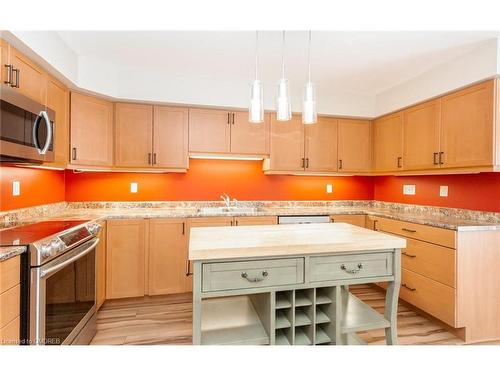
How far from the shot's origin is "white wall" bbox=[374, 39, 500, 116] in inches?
82.6

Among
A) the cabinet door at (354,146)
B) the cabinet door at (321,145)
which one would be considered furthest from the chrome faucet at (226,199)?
the cabinet door at (354,146)

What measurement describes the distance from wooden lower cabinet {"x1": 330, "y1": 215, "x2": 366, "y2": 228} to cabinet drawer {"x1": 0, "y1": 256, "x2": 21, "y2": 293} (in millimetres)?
2859

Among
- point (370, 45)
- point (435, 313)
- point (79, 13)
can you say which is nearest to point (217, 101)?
point (370, 45)

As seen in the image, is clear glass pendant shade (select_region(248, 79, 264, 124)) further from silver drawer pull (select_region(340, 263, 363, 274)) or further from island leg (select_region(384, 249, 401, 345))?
island leg (select_region(384, 249, 401, 345))

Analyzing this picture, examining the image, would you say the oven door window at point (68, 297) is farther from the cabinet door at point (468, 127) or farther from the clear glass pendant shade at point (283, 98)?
the cabinet door at point (468, 127)

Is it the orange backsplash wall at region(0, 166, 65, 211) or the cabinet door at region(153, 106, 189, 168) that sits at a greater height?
the cabinet door at region(153, 106, 189, 168)

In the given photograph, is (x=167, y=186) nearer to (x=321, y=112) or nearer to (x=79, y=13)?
(x=321, y=112)

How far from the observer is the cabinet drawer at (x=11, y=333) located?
3.93ft

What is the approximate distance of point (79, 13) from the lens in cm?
43

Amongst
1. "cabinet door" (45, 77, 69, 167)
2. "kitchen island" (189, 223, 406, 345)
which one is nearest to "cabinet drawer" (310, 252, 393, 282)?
A: "kitchen island" (189, 223, 406, 345)

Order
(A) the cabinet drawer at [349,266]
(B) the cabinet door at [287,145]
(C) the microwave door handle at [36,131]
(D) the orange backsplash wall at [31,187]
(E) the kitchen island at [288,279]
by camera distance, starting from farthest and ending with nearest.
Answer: (B) the cabinet door at [287,145], (D) the orange backsplash wall at [31,187], (C) the microwave door handle at [36,131], (A) the cabinet drawer at [349,266], (E) the kitchen island at [288,279]

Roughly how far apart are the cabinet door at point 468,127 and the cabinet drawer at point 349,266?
145 centimetres

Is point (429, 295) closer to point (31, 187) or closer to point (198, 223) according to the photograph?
point (198, 223)

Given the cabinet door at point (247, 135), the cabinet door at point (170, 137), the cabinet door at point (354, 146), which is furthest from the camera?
the cabinet door at point (354, 146)
